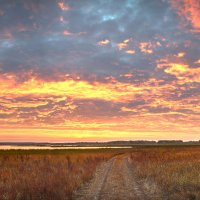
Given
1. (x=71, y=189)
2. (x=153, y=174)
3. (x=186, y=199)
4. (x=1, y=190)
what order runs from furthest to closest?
(x=153, y=174), (x=71, y=189), (x=1, y=190), (x=186, y=199)

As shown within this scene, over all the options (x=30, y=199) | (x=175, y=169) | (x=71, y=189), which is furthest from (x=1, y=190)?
(x=175, y=169)

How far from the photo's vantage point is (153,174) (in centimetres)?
2227

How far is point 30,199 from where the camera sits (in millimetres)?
13852

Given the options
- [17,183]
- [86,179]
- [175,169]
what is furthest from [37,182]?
[175,169]

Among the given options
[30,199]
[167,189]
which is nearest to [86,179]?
[167,189]

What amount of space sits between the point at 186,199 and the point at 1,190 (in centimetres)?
822

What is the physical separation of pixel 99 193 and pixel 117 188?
169cm

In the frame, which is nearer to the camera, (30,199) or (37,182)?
(30,199)

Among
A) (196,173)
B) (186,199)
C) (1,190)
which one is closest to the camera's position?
(186,199)

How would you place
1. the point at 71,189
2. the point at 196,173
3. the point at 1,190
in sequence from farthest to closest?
the point at 196,173 < the point at 71,189 < the point at 1,190

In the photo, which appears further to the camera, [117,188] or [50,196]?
[117,188]

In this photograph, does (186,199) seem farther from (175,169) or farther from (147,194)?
(175,169)

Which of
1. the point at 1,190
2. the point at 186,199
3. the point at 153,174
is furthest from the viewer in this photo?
the point at 153,174

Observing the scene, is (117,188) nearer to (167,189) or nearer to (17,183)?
(167,189)
